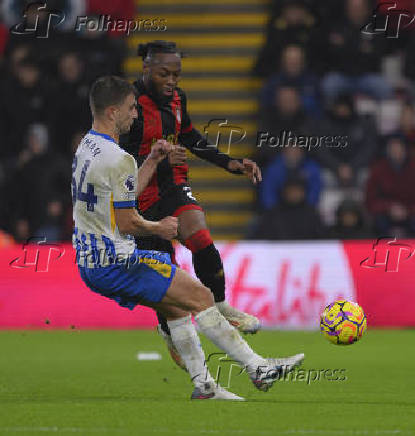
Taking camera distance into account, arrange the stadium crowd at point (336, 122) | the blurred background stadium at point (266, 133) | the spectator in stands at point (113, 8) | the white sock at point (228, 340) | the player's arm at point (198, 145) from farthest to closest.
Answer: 1. the spectator in stands at point (113, 8)
2. the stadium crowd at point (336, 122)
3. the blurred background stadium at point (266, 133)
4. the player's arm at point (198, 145)
5. the white sock at point (228, 340)

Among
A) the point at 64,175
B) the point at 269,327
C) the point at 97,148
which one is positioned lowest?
the point at 269,327

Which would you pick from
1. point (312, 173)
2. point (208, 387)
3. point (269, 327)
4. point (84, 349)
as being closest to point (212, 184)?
point (312, 173)

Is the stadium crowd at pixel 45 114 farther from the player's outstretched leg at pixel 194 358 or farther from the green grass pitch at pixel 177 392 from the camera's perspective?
the player's outstretched leg at pixel 194 358

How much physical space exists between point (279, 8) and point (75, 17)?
9.70ft

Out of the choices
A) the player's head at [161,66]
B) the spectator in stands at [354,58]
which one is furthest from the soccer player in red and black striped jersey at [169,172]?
the spectator in stands at [354,58]

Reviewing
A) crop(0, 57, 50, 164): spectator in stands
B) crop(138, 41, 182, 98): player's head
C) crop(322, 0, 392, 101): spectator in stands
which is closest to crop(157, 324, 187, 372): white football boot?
crop(138, 41, 182, 98): player's head

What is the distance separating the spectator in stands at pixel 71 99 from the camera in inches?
647

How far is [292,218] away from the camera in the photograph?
1512 centimetres

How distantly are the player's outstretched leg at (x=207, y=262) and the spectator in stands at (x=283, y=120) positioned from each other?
6.61 m

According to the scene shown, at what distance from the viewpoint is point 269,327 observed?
44.0 ft

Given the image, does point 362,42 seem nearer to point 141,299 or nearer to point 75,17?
point 75,17

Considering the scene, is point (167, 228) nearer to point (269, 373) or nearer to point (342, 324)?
point (269, 373)

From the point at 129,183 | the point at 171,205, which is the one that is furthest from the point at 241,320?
the point at 129,183

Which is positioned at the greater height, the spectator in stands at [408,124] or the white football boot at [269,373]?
the spectator in stands at [408,124]
